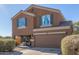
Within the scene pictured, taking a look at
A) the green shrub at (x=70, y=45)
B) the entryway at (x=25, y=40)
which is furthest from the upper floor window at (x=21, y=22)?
the green shrub at (x=70, y=45)

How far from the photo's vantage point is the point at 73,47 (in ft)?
37.7

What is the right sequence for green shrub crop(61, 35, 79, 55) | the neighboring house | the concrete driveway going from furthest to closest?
the neighboring house → the concrete driveway → green shrub crop(61, 35, 79, 55)

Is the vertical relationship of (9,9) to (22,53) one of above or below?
above

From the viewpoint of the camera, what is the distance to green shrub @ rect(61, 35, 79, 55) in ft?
37.7

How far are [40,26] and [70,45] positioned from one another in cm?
118

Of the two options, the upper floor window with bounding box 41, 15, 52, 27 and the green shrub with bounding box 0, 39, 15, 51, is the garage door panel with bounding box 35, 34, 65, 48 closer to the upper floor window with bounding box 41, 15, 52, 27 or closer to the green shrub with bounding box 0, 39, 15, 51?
the upper floor window with bounding box 41, 15, 52, 27

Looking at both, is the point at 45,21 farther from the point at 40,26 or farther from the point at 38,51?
the point at 38,51

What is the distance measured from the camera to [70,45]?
1155 cm

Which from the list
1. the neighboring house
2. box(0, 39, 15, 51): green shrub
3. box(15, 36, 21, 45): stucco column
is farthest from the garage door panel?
box(0, 39, 15, 51): green shrub

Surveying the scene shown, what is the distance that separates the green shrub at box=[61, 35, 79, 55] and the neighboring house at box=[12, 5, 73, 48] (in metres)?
0.18
